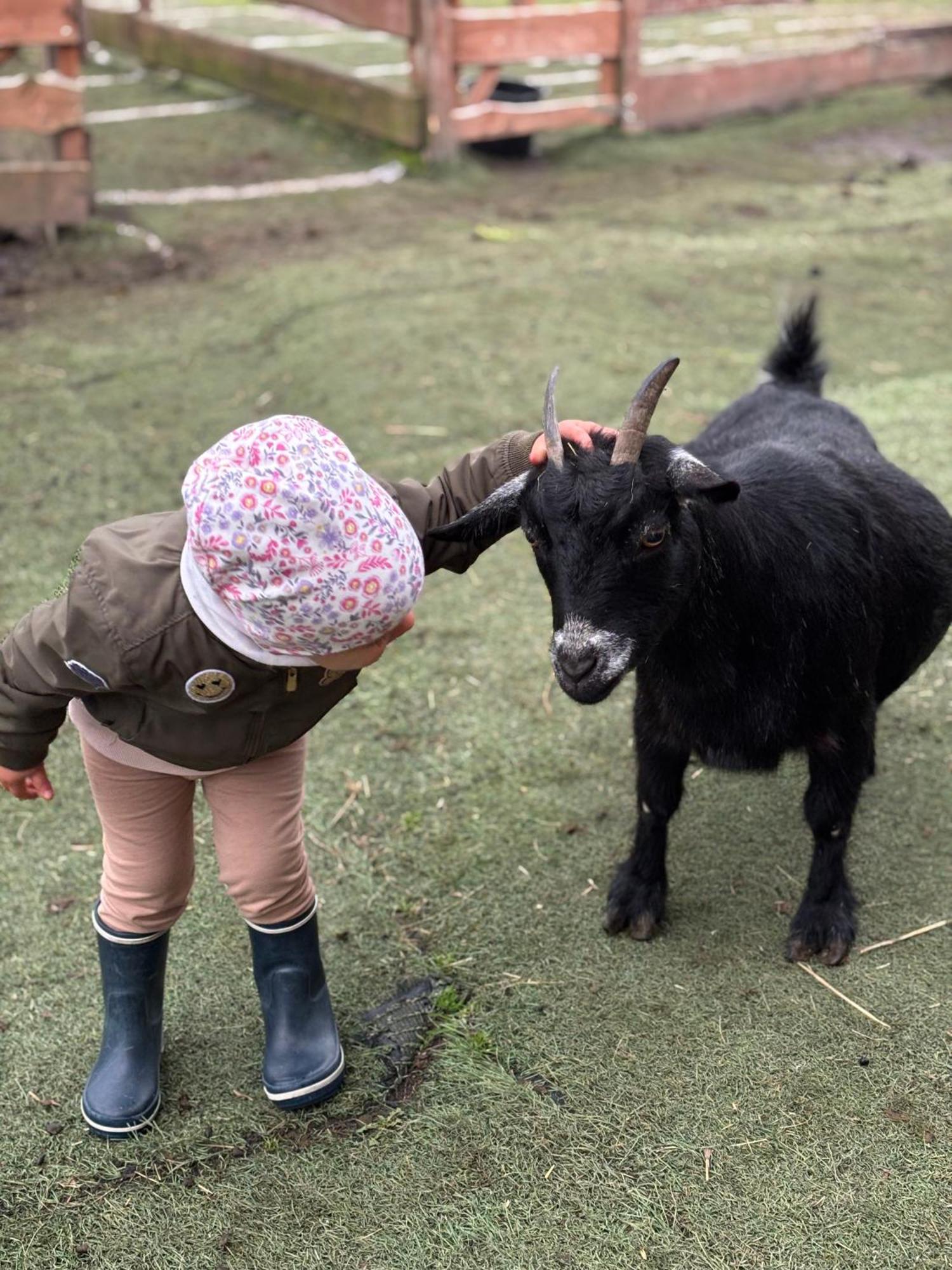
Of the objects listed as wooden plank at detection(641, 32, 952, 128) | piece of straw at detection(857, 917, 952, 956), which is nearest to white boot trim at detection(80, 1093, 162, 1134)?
piece of straw at detection(857, 917, 952, 956)

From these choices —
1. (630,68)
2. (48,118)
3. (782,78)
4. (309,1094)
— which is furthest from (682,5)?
(309,1094)

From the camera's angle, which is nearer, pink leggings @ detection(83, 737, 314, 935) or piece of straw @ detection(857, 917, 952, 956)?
pink leggings @ detection(83, 737, 314, 935)

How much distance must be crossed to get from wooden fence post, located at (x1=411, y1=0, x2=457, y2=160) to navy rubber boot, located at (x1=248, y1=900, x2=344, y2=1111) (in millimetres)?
8179

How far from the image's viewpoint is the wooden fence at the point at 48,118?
8.09 metres

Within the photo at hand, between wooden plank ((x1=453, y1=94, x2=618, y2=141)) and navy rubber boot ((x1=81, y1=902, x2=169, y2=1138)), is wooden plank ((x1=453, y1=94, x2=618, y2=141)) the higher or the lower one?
the higher one

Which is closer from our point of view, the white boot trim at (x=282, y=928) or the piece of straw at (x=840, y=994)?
the white boot trim at (x=282, y=928)

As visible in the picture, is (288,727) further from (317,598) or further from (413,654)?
(413,654)

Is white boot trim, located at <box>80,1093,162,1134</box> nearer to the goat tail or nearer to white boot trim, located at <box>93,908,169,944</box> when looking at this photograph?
white boot trim, located at <box>93,908,169,944</box>

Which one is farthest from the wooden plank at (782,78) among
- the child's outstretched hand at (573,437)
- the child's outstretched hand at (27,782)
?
the child's outstretched hand at (27,782)

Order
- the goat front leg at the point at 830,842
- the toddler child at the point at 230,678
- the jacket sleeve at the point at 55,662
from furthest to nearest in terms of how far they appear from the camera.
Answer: the goat front leg at the point at 830,842 → the jacket sleeve at the point at 55,662 → the toddler child at the point at 230,678

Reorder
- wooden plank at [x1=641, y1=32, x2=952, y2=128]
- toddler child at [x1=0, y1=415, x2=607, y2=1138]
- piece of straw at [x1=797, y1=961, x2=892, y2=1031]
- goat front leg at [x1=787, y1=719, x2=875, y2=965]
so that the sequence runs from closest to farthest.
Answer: toddler child at [x1=0, y1=415, x2=607, y2=1138]
piece of straw at [x1=797, y1=961, x2=892, y2=1031]
goat front leg at [x1=787, y1=719, x2=875, y2=965]
wooden plank at [x1=641, y1=32, x2=952, y2=128]

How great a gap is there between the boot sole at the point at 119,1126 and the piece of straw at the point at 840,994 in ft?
4.78

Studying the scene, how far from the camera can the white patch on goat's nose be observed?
259 centimetres

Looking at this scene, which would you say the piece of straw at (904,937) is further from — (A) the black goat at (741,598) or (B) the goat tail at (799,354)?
(B) the goat tail at (799,354)
